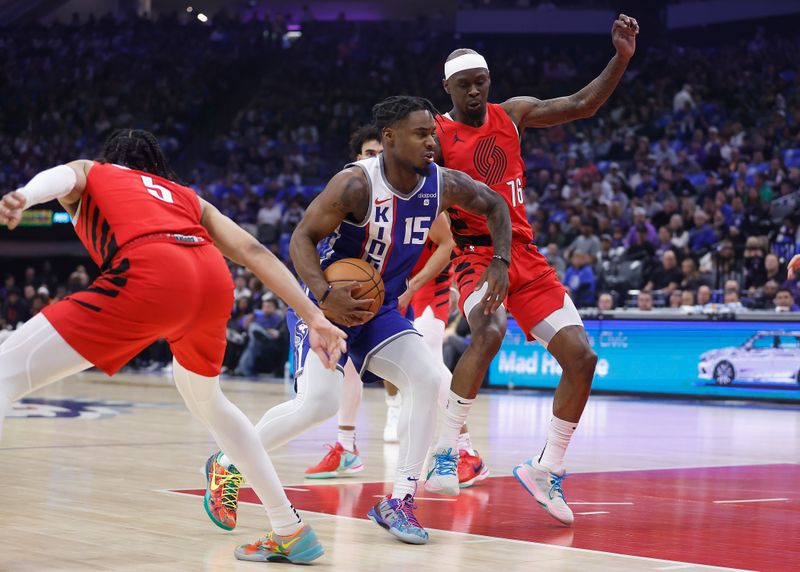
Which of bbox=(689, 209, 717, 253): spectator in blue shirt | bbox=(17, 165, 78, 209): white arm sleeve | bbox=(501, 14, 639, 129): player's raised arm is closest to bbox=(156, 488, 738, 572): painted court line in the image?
bbox=(17, 165, 78, 209): white arm sleeve

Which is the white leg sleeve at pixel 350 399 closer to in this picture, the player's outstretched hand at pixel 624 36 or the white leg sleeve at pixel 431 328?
the white leg sleeve at pixel 431 328

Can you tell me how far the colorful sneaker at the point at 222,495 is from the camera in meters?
4.59

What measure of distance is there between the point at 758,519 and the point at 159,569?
287 cm

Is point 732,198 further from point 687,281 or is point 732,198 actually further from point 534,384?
point 534,384

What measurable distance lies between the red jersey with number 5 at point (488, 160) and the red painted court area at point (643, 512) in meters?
1.39

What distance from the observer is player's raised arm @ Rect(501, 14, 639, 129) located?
19.3 feet

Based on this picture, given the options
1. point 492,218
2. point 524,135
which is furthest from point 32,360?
point 524,135

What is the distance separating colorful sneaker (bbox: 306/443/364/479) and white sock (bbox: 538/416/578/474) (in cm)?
163

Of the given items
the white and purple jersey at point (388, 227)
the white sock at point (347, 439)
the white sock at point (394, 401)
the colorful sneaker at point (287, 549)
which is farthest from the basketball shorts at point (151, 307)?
the white sock at point (394, 401)

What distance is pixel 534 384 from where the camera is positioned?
14.9 meters

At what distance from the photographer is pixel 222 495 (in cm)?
464

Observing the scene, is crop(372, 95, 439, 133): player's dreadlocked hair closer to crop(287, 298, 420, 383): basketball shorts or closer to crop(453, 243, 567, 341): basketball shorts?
crop(287, 298, 420, 383): basketball shorts

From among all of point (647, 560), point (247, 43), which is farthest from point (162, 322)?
point (247, 43)

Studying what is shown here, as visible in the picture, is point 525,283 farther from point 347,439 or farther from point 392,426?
point 392,426
